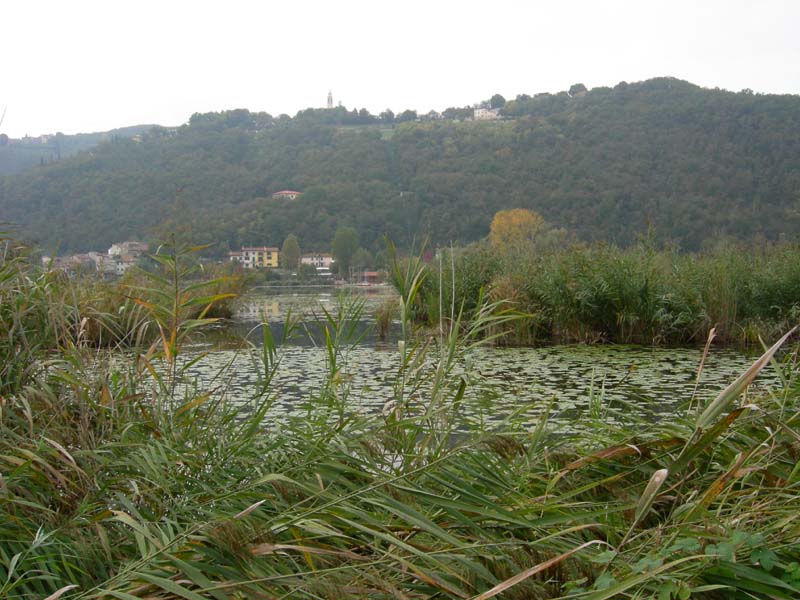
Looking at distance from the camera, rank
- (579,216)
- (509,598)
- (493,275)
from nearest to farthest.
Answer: (509,598) < (493,275) < (579,216)

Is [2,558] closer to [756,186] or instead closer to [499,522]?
[499,522]

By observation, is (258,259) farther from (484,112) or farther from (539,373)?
(484,112)

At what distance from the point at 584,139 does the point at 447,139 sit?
28.5ft

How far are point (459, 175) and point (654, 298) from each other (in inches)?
1158

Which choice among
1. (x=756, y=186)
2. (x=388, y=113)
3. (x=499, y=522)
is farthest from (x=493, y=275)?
(x=388, y=113)

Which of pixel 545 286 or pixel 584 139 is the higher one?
pixel 584 139

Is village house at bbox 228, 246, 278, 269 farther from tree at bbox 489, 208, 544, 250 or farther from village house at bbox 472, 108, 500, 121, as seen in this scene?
village house at bbox 472, 108, 500, 121

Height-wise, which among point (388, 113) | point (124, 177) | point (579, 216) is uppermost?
point (388, 113)

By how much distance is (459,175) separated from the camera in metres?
38.1

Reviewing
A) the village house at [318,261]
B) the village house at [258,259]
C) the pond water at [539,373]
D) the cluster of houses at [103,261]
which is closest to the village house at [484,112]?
the village house at [318,261]

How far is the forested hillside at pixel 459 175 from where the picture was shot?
1025 inches

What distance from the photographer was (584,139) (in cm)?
4419

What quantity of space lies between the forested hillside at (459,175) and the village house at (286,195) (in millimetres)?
923

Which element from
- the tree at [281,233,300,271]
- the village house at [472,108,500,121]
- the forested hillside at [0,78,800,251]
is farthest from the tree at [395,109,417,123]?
the tree at [281,233,300,271]
